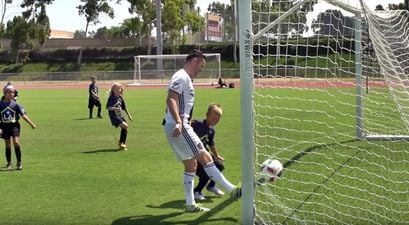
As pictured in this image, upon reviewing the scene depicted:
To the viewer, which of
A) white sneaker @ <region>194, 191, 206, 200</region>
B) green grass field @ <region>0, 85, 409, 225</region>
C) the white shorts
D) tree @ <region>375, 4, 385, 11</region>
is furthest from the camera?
tree @ <region>375, 4, 385, 11</region>

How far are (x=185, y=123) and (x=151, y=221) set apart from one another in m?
1.25

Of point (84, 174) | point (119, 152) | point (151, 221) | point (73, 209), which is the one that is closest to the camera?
point (151, 221)

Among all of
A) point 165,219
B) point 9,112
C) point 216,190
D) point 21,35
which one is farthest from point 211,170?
point 21,35

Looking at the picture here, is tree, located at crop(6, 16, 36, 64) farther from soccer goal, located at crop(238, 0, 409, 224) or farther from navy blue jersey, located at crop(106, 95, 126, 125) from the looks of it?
soccer goal, located at crop(238, 0, 409, 224)

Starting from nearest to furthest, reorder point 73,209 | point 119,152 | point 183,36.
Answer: point 73,209 → point 119,152 → point 183,36

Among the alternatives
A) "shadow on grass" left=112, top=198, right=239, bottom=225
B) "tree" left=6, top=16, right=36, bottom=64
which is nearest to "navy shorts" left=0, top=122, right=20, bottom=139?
"shadow on grass" left=112, top=198, right=239, bottom=225

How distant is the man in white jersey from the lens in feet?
23.3

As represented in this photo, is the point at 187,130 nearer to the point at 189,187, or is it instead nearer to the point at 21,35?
the point at 189,187

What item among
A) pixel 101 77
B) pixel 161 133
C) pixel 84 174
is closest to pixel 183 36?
pixel 101 77

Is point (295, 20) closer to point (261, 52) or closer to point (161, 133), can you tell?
point (261, 52)

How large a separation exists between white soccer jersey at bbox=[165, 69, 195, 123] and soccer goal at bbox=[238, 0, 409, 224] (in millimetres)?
786

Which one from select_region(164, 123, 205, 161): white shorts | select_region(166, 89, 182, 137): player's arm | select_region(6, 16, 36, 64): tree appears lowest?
select_region(164, 123, 205, 161): white shorts

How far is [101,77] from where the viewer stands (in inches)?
2231

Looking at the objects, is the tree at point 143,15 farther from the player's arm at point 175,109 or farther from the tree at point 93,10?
the player's arm at point 175,109
